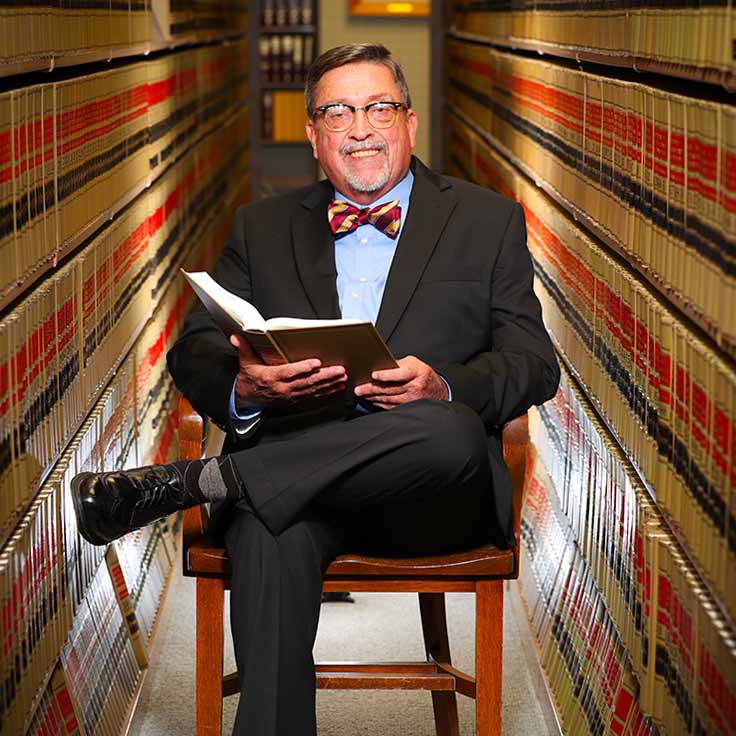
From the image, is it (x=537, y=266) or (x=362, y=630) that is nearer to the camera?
(x=362, y=630)

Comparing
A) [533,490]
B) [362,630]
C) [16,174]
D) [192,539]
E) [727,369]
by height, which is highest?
[16,174]

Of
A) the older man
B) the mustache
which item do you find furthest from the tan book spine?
the mustache

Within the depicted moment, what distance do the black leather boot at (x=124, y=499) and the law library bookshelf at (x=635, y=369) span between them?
2.81 feet

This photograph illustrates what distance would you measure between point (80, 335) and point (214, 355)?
0.31m

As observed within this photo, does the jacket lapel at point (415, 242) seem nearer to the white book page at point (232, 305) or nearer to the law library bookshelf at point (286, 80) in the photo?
the white book page at point (232, 305)

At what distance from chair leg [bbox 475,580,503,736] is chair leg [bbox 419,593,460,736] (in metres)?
0.36

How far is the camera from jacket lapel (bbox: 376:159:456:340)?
3113 mm

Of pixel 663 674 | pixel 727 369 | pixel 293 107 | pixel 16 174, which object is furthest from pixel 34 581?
pixel 293 107

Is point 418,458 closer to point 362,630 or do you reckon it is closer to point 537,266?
point 362,630

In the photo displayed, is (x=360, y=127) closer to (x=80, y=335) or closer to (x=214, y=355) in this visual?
(x=214, y=355)

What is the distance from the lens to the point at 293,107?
1105 cm

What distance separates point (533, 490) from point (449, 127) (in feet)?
17.1

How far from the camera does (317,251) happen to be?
10.7 feet

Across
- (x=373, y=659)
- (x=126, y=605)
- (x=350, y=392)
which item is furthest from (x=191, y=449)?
(x=373, y=659)
